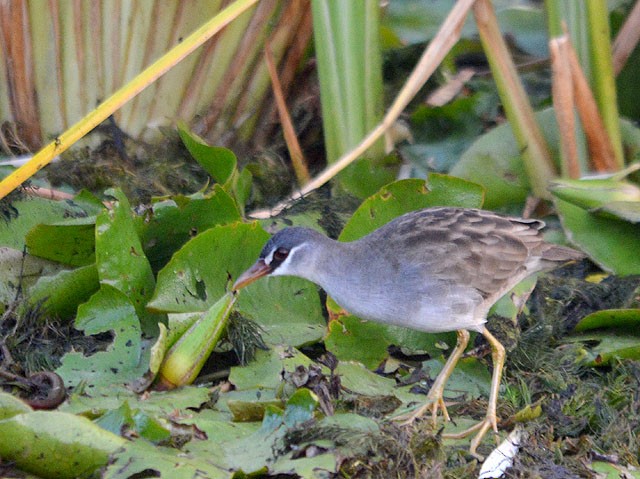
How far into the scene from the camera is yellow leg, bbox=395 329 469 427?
3.41m

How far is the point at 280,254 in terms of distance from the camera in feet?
11.3

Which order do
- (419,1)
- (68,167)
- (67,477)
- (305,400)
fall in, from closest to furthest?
(67,477)
(305,400)
(68,167)
(419,1)

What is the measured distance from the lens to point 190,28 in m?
4.61

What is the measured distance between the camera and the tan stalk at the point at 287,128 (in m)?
4.82

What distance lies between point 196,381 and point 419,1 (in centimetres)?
383

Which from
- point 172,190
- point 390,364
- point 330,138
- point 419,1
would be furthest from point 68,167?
point 419,1

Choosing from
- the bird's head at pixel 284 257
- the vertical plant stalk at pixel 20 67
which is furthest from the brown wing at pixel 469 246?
the vertical plant stalk at pixel 20 67

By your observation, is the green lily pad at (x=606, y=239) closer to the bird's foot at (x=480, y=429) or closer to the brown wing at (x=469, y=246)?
the brown wing at (x=469, y=246)

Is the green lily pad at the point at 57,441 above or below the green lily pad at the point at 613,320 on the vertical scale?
above

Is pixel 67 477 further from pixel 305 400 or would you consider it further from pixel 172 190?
pixel 172 190

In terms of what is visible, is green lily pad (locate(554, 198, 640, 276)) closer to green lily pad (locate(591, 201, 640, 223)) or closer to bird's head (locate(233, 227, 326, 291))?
green lily pad (locate(591, 201, 640, 223))

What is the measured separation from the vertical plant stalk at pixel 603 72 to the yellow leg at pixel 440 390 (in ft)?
4.55

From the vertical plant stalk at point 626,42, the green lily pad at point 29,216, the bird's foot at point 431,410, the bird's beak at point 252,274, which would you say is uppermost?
the vertical plant stalk at point 626,42

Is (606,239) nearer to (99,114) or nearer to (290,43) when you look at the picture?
(290,43)
